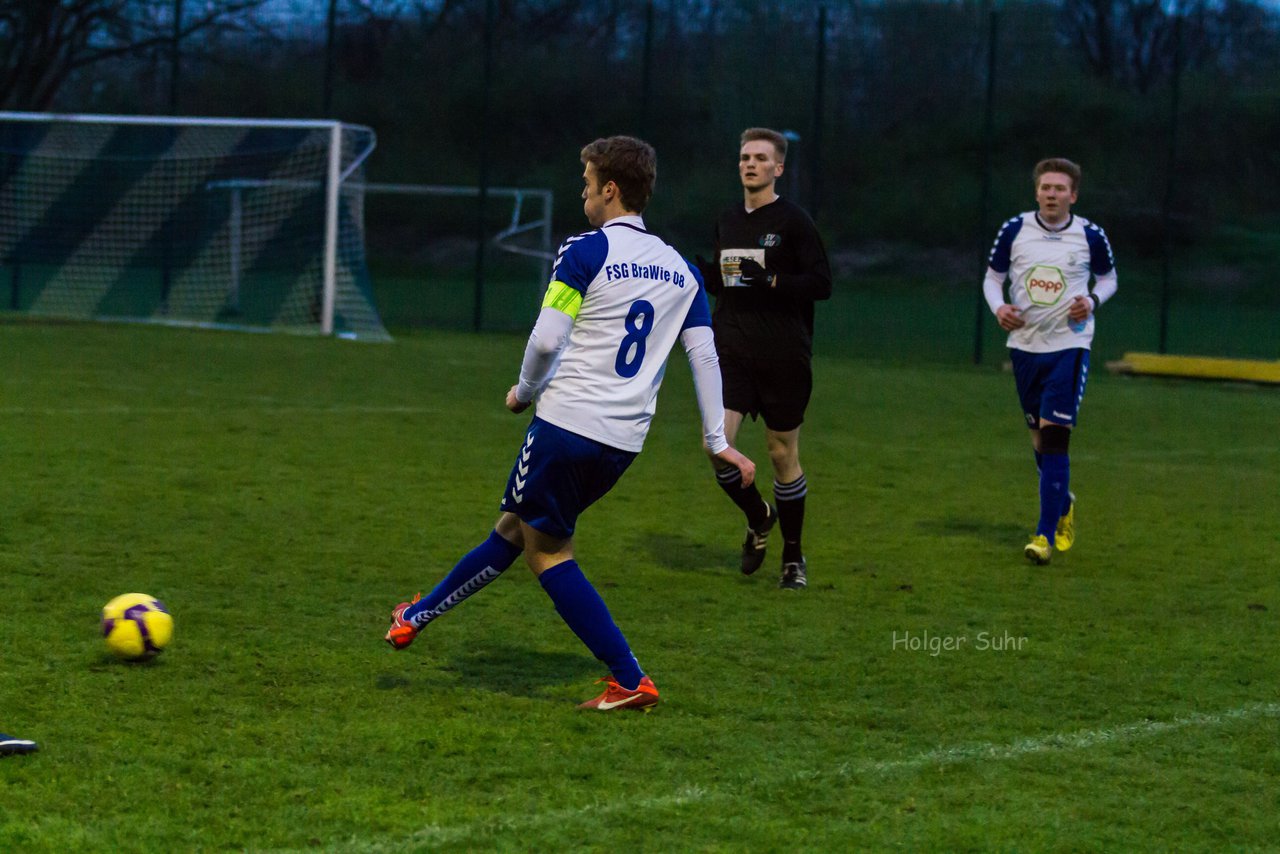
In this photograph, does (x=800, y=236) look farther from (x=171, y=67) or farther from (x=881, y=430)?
(x=171, y=67)

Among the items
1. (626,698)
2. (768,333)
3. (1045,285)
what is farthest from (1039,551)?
(626,698)

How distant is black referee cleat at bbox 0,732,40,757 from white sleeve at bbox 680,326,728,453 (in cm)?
213

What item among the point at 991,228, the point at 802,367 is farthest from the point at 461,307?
the point at 802,367

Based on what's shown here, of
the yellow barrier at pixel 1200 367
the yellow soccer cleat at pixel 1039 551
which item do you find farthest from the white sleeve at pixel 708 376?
the yellow barrier at pixel 1200 367

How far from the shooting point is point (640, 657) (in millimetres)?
5617

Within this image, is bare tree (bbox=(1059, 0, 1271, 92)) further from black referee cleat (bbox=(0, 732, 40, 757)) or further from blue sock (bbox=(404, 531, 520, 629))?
black referee cleat (bbox=(0, 732, 40, 757))

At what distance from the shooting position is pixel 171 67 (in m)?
23.2

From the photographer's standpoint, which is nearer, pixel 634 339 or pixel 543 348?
pixel 543 348

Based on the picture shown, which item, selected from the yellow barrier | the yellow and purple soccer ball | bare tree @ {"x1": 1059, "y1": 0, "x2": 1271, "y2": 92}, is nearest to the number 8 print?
the yellow and purple soccer ball

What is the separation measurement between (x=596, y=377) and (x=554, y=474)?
311 millimetres

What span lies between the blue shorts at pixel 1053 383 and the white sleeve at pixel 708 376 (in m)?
3.14

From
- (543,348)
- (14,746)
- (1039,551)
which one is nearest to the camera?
(14,746)

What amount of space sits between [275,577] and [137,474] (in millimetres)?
2652

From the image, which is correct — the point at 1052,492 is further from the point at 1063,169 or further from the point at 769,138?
the point at 769,138
